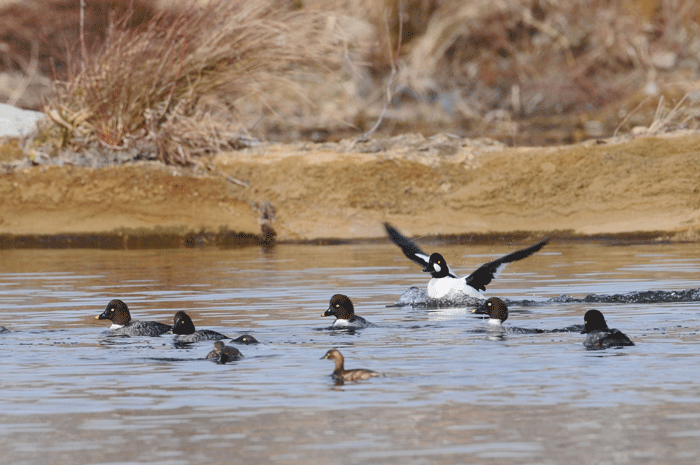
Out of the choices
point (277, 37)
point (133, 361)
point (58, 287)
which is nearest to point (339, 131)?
point (277, 37)

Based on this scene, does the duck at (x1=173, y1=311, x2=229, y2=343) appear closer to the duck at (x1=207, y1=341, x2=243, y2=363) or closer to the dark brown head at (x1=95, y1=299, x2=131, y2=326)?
the dark brown head at (x1=95, y1=299, x2=131, y2=326)

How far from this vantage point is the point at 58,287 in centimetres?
1560

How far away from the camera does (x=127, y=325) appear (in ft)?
38.4

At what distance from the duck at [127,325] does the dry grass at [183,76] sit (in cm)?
1003

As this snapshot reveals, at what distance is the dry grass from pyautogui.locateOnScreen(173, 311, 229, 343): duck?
10.9 m

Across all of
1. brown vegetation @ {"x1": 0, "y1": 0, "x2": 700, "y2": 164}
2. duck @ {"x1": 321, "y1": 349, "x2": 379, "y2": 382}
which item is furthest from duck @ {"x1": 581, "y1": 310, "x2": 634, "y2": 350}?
→ brown vegetation @ {"x1": 0, "y1": 0, "x2": 700, "y2": 164}

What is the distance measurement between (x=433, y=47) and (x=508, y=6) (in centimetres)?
217

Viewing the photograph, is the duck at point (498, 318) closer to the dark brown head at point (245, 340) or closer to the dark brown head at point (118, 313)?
the dark brown head at point (245, 340)

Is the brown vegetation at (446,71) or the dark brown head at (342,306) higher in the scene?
the brown vegetation at (446,71)

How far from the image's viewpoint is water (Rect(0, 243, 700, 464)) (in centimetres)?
697

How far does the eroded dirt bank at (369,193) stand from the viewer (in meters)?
21.4

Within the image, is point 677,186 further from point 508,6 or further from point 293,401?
point 293,401

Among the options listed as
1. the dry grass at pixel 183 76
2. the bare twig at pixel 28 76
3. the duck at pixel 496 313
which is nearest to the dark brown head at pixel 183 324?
the duck at pixel 496 313

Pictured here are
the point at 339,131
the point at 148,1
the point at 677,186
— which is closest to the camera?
the point at 677,186
